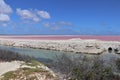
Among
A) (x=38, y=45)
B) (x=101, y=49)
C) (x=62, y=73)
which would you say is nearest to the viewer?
(x=62, y=73)

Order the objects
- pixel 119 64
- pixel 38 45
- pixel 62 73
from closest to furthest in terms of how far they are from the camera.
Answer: pixel 62 73, pixel 119 64, pixel 38 45

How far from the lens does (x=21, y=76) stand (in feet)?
38.8

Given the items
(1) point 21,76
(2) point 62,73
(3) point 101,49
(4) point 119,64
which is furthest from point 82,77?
(3) point 101,49

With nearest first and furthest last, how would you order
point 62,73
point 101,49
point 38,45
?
1. point 62,73
2. point 101,49
3. point 38,45

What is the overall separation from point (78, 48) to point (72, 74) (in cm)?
2394

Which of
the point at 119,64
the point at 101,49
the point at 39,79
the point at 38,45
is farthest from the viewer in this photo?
the point at 38,45

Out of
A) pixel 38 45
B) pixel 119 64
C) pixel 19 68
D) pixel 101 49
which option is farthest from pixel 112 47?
pixel 19 68

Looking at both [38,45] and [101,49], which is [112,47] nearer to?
[101,49]

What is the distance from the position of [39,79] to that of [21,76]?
0.96m

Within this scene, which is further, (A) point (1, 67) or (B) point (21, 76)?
(A) point (1, 67)

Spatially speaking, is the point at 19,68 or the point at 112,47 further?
the point at 112,47

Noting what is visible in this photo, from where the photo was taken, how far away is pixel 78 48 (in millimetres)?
37094

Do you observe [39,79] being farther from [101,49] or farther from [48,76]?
[101,49]

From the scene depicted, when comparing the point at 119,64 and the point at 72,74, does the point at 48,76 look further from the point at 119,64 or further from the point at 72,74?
the point at 119,64
